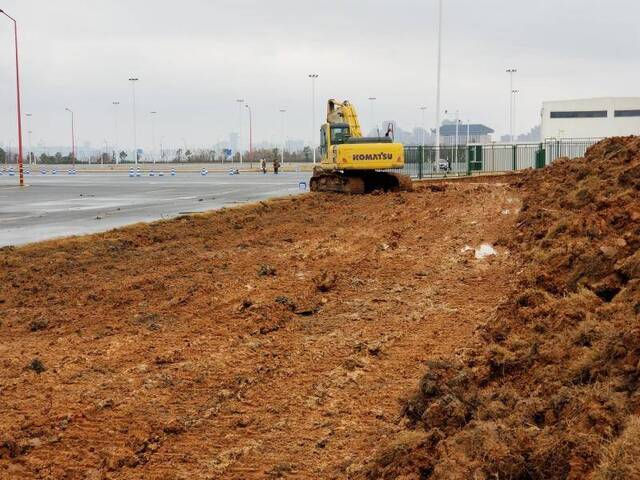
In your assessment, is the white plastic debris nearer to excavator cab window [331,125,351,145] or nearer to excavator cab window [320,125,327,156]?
excavator cab window [331,125,351,145]

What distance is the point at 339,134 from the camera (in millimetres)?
26391

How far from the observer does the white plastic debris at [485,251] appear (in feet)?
40.4

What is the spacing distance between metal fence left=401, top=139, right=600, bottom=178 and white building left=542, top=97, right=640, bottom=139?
161 ft

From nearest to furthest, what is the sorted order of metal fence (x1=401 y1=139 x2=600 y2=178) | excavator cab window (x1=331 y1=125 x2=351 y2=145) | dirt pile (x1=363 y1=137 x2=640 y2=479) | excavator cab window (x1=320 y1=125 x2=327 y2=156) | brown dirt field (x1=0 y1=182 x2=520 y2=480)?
dirt pile (x1=363 y1=137 x2=640 y2=479)
brown dirt field (x1=0 y1=182 x2=520 y2=480)
excavator cab window (x1=331 y1=125 x2=351 y2=145)
excavator cab window (x1=320 y1=125 x2=327 y2=156)
metal fence (x1=401 y1=139 x2=600 y2=178)

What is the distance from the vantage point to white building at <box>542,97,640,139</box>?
294 ft

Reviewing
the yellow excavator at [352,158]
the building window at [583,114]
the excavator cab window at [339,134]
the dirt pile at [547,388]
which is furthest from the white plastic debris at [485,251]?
the building window at [583,114]

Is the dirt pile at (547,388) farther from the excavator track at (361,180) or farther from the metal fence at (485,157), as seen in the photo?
the metal fence at (485,157)

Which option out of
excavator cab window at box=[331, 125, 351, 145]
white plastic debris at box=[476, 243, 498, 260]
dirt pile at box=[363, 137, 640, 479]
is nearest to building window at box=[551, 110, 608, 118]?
excavator cab window at box=[331, 125, 351, 145]

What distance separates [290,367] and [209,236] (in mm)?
9184

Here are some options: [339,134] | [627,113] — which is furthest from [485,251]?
[627,113]

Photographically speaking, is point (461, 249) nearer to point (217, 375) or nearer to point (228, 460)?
point (217, 375)

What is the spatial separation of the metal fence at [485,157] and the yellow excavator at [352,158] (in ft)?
37.8

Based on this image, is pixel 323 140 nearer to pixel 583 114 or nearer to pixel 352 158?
pixel 352 158

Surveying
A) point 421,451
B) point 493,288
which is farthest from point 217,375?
point 493,288
